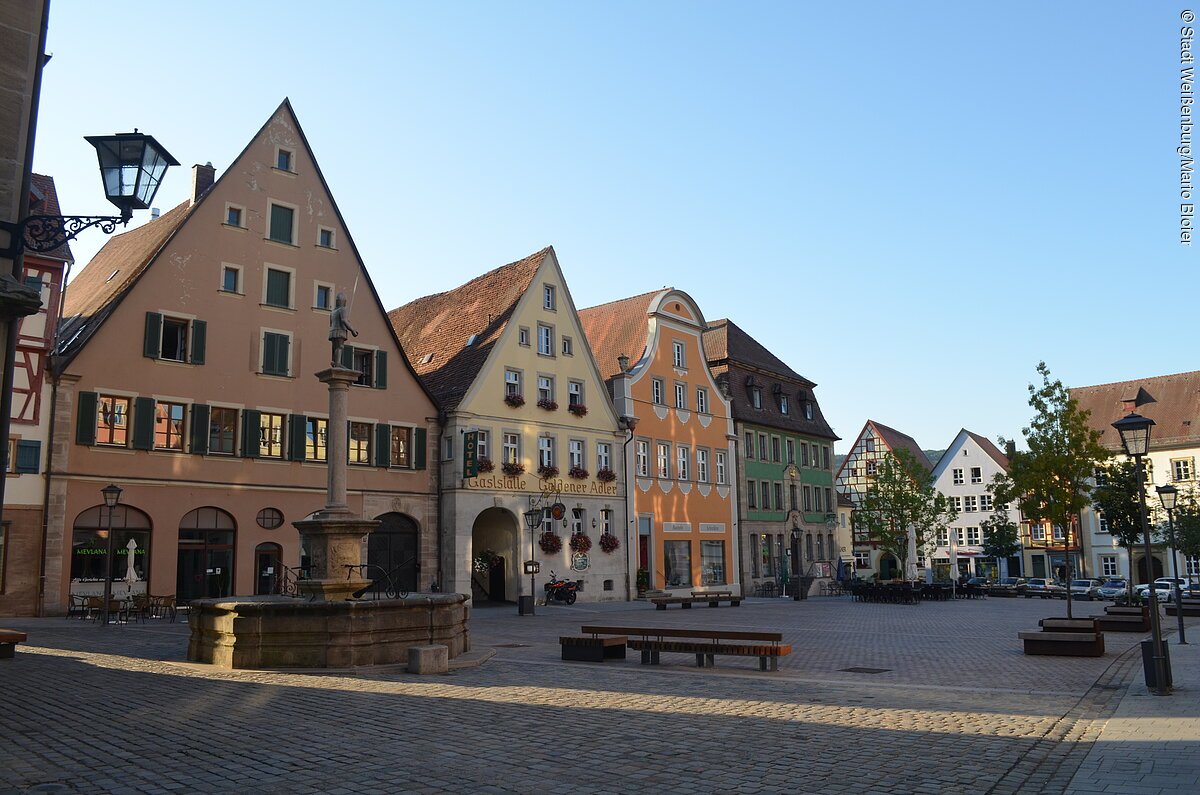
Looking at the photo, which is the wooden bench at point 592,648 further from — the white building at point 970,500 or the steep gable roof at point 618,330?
the white building at point 970,500

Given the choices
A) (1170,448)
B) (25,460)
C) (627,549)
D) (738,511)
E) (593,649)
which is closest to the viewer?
(593,649)

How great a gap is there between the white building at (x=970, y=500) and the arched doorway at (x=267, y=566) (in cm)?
5502

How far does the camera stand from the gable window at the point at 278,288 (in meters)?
32.1

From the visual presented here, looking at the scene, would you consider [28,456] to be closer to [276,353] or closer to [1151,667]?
[276,353]

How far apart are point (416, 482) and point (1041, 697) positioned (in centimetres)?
2584

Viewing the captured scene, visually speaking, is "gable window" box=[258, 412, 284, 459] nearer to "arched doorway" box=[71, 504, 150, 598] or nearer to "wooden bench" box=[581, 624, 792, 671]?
"arched doorway" box=[71, 504, 150, 598]

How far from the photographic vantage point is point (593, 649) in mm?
16781

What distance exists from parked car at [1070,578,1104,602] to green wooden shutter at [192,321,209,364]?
42.1 m

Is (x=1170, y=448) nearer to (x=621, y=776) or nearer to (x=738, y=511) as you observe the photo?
(x=738, y=511)

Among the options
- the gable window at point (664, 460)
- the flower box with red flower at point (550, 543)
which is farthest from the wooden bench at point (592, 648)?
the gable window at point (664, 460)

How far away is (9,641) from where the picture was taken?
1510 cm

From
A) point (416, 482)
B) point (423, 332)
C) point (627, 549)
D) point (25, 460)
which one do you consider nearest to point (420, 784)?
point (25, 460)

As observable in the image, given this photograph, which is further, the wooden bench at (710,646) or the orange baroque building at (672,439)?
the orange baroque building at (672,439)

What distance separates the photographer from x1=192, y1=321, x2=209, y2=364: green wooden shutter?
2977 cm
